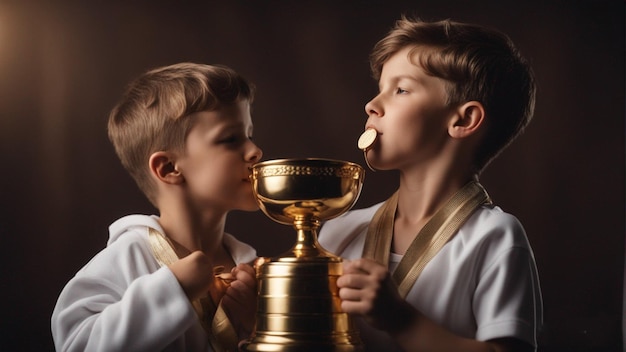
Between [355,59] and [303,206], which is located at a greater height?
[355,59]

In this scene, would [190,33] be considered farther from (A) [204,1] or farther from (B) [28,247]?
(B) [28,247]

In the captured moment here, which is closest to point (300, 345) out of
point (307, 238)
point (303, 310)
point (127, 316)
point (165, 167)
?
point (303, 310)

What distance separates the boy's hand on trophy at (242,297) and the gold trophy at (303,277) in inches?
3.2

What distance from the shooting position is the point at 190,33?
1.49 metres

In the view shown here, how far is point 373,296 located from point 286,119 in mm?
533

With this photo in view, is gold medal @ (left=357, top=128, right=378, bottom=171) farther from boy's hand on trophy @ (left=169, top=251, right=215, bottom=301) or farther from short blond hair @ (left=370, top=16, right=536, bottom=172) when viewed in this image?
boy's hand on trophy @ (left=169, top=251, right=215, bottom=301)

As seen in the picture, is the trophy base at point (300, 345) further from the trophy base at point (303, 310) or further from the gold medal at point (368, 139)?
the gold medal at point (368, 139)

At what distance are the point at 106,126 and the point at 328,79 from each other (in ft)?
1.48

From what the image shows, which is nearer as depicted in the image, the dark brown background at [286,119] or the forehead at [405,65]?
the forehead at [405,65]

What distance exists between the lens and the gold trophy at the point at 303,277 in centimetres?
110

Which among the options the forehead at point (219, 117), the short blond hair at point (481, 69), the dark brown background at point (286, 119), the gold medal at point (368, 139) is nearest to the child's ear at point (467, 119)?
the short blond hair at point (481, 69)

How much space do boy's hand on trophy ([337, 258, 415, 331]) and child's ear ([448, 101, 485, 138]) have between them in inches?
11.5

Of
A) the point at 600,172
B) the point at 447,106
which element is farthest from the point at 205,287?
the point at 600,172

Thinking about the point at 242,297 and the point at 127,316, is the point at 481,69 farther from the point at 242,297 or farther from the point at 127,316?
the point at 127,316
